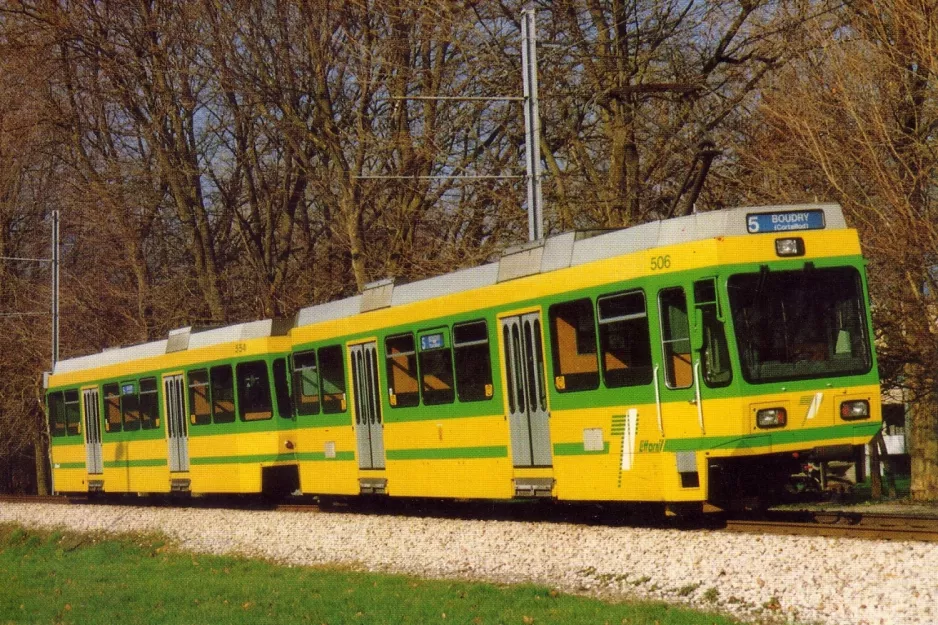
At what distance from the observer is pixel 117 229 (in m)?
38.1

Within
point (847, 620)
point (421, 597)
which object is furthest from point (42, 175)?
point (847, 620)

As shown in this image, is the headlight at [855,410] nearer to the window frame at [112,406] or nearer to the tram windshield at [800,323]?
the tram windshield at [800,323]

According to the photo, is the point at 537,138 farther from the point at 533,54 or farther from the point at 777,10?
the point at 777,10

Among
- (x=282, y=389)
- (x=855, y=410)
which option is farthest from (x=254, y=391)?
(x=855, y=410)

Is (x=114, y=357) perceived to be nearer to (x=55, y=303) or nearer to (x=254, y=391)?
(x=254, y=391)

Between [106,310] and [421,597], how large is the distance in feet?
94.8

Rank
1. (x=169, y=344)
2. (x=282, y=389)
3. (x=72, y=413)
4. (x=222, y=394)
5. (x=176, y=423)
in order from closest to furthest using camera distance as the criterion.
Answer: (x=282, y=389), (x=222, y=394), (x=176, y=423), (x=169, y=344), (x=72, y=413)

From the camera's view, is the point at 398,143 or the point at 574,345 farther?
the point at 398,143

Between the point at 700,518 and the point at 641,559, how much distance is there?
2.53 m

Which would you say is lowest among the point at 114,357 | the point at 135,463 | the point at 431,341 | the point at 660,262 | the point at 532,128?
the point at 135,463

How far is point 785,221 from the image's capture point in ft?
46.9

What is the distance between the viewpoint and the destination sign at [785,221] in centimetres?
1415

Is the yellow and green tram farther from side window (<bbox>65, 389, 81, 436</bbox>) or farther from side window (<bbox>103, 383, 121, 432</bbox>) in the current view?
side window (<bbox>65, 389, 81, 436</bbox>)

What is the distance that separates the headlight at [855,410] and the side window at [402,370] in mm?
6623
